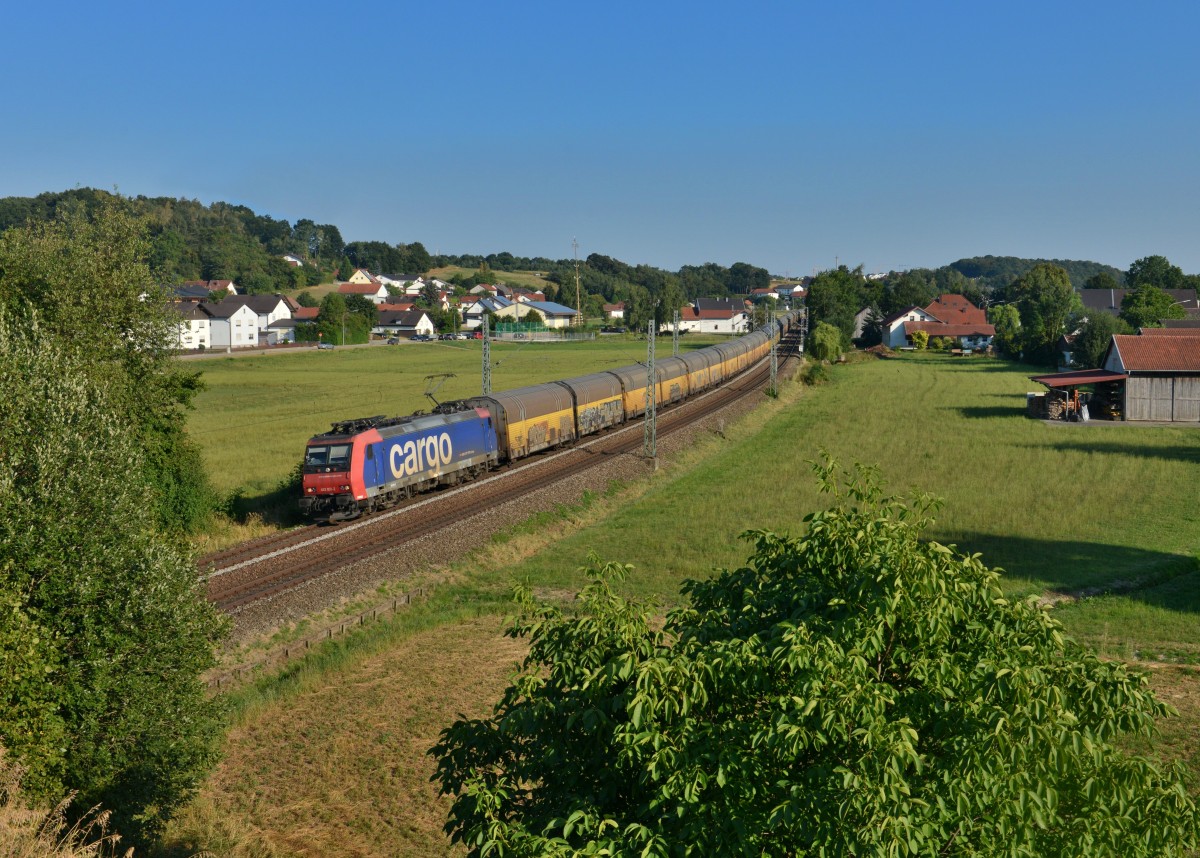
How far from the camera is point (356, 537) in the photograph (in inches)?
1362

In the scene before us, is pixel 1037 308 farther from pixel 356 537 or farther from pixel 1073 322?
pixel 356 537

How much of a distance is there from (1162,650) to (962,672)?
66.5 feet

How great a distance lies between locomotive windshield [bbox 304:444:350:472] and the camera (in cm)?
3516

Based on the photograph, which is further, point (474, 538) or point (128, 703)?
point (474, 538)

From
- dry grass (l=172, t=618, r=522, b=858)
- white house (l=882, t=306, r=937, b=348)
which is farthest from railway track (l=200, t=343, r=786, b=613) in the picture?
white house (l=882, t=306, r=937, b=348)

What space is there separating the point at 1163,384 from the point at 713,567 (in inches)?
2311

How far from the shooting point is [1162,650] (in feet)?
84.2

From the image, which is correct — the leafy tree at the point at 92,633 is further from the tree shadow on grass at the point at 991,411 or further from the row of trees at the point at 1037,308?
the row of trees at the point at 1037,308

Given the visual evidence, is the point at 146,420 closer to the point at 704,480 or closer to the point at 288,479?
the point at 288,479

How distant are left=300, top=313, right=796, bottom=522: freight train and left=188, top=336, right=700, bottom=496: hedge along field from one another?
901cm

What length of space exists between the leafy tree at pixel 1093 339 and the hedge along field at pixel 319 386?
161 feet

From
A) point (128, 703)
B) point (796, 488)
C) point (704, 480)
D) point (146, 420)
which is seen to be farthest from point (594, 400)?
point (128, 703)

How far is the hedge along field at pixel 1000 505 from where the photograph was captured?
103 feet

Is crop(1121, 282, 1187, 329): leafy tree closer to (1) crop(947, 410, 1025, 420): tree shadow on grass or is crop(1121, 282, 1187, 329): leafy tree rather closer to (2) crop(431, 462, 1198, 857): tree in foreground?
(1) crop(947, 410, 1025, 420): tree shadow on grass
